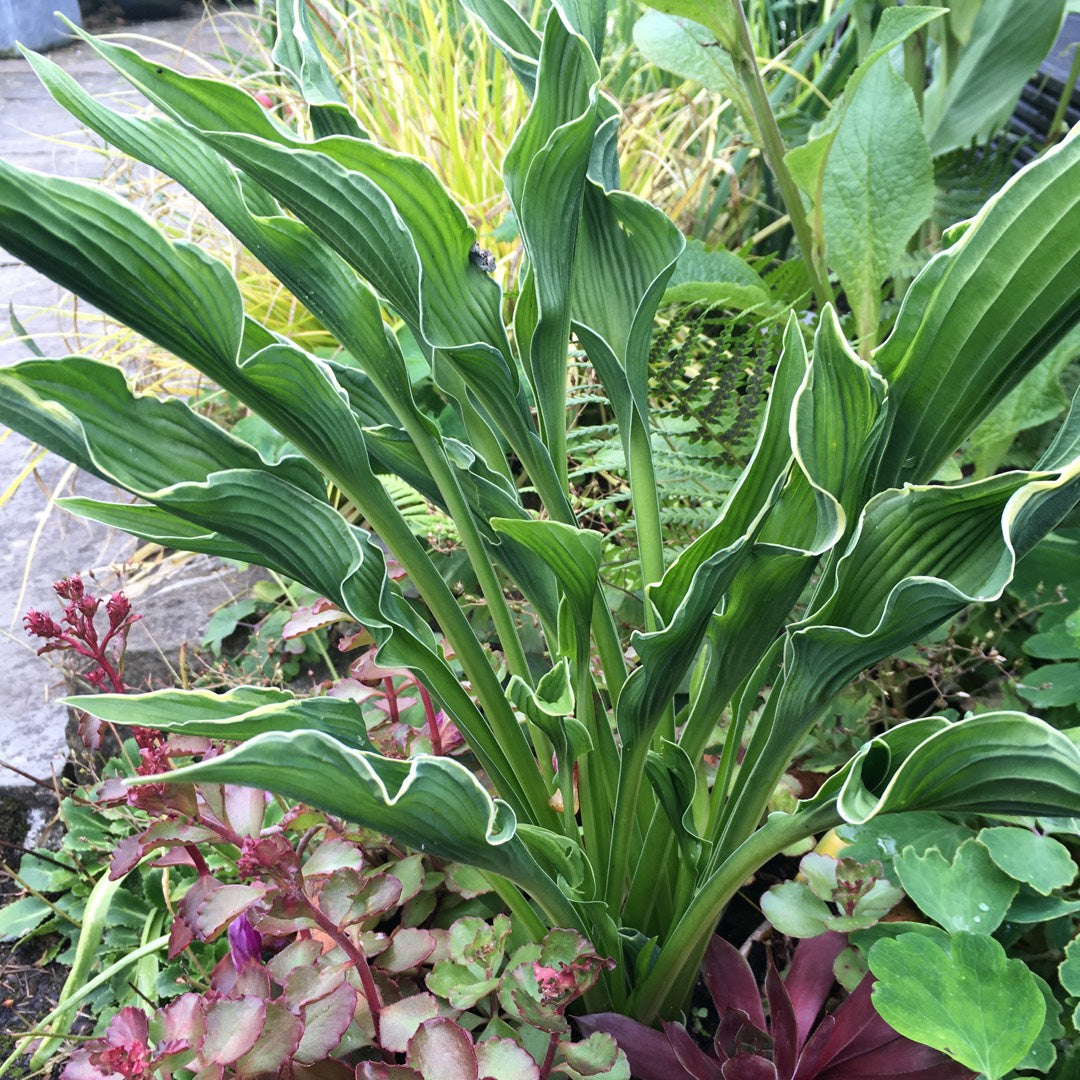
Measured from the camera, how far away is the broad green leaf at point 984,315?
533 mm

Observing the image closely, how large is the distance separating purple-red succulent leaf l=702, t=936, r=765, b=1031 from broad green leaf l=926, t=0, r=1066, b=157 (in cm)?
126

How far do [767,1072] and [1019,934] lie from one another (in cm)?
31

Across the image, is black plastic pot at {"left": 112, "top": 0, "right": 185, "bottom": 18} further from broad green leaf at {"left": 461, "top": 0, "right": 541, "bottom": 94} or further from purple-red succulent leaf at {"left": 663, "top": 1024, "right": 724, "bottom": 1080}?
purple-red succulent leaf at {"left": 663, "top": 1024, "right": 724, "bottom": 1080}

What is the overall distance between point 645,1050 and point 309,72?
0.79m

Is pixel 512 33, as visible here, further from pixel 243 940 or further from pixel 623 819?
pixel 243 940

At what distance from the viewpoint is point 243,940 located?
831 mm

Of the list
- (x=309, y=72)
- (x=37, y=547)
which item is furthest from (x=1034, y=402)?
(x=37, y=547)

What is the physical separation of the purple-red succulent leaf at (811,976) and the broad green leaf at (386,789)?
0.35 m

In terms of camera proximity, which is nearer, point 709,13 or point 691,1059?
point 691,1059

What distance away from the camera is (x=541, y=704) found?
647mm

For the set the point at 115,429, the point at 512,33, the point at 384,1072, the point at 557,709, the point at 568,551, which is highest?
the point at 512,33

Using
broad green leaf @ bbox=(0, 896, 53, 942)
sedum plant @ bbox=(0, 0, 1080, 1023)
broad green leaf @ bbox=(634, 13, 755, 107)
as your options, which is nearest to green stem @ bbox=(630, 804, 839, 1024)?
sedum plant @ bbox=(0, 0, 1080, 1023)

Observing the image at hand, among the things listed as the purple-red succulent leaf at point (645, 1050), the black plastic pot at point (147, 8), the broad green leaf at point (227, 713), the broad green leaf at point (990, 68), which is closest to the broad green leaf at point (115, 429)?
the broad green leaf at point (227, 713)

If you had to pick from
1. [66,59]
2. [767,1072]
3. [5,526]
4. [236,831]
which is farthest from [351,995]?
[66,59]
